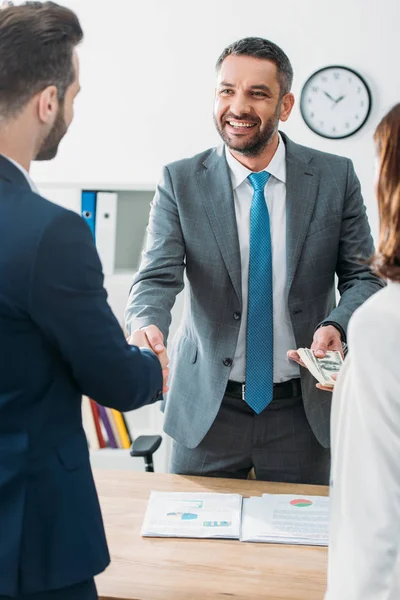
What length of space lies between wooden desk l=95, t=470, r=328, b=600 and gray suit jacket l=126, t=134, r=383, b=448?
1.43 feet

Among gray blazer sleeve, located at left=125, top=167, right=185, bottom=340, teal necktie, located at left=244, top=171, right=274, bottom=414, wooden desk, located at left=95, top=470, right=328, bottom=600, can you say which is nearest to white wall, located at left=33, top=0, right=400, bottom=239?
gray blazer sleeve, located at left=125, top=167, right=185, bottom=340

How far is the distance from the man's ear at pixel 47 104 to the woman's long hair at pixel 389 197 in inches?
21.1

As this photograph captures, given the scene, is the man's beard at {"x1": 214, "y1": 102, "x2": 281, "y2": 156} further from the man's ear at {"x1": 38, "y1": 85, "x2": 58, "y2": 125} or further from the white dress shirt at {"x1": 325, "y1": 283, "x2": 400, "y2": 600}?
the white dress shirt at {"x1": 325, "y1": 283, "x2": 400, "y2": 600}

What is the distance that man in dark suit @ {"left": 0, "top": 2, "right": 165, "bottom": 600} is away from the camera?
3.62 ft

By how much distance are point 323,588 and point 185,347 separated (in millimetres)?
859

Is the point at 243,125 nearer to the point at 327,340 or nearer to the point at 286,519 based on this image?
the point at 327,340

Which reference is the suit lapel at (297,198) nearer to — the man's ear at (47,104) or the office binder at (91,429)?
the man's ear at (47,104)

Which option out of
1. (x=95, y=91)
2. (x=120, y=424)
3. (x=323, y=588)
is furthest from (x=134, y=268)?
(x=323, y=588)

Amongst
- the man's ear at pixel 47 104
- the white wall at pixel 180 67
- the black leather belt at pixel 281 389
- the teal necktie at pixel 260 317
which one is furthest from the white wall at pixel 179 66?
the man's ear at pixel 47 104

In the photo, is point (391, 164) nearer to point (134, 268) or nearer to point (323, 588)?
point (323, 588)

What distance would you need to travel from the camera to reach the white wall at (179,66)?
3.71 m

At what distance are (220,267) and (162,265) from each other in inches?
6.5

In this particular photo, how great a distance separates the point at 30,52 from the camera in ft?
3.89

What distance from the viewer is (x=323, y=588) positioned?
1.45 meters
